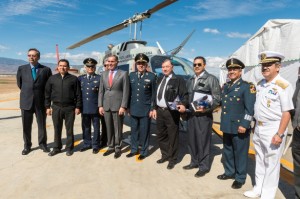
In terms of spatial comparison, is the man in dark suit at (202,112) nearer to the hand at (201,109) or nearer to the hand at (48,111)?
the hand at (201,109)

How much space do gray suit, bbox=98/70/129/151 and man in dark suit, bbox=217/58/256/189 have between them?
1.96 metres

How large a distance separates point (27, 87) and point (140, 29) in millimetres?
6003

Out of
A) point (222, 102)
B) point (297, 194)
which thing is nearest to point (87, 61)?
point (222, 102)

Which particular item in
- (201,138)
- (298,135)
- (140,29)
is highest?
(140,29)

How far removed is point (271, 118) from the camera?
3006 mm

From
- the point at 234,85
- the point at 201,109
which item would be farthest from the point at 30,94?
the point at 234,85

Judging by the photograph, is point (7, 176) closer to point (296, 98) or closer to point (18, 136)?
point (18, 136)

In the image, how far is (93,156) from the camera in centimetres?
488

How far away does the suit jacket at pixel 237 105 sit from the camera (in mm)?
3391

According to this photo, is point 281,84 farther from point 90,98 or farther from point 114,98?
point 90,98

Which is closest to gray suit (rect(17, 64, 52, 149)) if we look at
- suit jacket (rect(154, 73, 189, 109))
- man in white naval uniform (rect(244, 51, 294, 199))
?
suit jacket (rect(154, 73, 189, 109))

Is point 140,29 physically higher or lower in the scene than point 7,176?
higher

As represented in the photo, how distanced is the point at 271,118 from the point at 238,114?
59 cm

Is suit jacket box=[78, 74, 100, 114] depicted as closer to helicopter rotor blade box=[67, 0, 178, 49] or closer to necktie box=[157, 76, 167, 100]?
necktie box=[157, 76, 167, 100]
